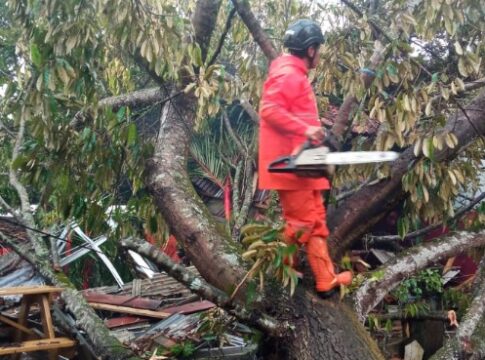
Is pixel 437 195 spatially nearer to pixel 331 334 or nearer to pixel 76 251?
pixel 331 334

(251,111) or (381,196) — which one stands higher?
(251,111)

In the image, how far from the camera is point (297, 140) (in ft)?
10.3

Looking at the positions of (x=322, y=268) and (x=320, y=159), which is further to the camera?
(x=322, y=268)

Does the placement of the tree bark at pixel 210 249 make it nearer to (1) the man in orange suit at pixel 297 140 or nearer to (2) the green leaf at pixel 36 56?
(1) the man in orange suit at pixel 297 140

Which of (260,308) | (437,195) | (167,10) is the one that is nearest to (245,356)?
(260,308)

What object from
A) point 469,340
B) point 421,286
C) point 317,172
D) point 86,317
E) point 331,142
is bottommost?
point 421,286

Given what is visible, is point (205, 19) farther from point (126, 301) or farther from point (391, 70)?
point (126, 301)

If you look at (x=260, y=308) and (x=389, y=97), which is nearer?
(x=260, y=308)

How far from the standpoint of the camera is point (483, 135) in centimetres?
384

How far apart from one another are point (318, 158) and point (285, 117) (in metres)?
0.31

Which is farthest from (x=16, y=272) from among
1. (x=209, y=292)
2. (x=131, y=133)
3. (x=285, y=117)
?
(x=285, y=117)

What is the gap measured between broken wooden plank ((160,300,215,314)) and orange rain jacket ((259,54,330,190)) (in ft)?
9.08

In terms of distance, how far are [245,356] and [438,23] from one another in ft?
10.2

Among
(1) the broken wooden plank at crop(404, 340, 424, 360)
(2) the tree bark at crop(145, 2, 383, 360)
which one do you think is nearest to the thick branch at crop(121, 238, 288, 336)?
(2) the tree bark at crop(145, 2, 383, 360)
